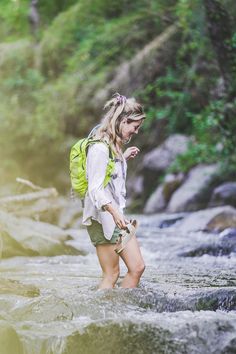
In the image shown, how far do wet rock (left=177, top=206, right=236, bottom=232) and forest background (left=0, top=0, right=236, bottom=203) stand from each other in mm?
3096

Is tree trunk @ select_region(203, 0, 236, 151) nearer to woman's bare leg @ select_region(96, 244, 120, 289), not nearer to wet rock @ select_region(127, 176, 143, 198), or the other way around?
wet rock @ select_region(127, 176, 143, 198)

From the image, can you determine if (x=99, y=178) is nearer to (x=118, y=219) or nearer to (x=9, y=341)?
(x=118, y=219)

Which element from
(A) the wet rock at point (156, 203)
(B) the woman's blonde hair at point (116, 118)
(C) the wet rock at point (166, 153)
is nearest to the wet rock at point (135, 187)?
(C) the wet rock at point (166, 153)

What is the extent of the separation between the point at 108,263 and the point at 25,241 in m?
4.00

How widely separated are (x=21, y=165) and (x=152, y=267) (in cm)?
1747

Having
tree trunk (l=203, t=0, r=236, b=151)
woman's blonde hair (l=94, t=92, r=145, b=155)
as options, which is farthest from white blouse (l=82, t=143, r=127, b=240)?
tree trunk (l=203, t=0, r=236, b=151)

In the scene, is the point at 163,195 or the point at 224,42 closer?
the point at 224,42

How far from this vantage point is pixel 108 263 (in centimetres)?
467

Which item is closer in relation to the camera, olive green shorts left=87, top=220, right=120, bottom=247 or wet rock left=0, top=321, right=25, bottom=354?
wet rock left=0, top=321, right=25, bottom=354

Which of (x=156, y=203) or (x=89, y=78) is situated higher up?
(x=89, y=78)

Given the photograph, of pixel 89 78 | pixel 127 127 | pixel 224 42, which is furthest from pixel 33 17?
pixel 127 127

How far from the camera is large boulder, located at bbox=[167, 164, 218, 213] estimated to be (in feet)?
46.3

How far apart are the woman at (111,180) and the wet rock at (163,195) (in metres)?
10.7

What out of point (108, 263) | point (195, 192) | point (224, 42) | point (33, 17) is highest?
point (33, 17)
